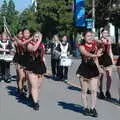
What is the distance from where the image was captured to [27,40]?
46.5ft

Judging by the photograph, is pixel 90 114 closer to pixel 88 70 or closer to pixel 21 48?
pixel 88 70

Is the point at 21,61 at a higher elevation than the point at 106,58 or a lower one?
lower

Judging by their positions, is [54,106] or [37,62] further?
[54,106]

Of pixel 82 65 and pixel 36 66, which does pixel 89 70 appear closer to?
pixel 82 65

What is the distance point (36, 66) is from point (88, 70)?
1.49 metres

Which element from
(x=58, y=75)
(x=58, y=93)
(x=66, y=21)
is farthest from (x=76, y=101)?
(x=66, y=21)

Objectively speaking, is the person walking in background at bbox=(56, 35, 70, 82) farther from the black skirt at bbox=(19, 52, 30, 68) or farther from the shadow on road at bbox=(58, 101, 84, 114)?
the shadow on road at bbox=(58, 101, 84, 114)

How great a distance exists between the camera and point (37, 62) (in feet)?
44.2

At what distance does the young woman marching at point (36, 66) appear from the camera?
521 inches

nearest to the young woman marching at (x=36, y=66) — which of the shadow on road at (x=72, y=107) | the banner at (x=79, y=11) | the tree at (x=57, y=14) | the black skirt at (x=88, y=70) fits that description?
the shadow on road at (x=72, y=107)

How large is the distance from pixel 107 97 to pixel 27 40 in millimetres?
2813

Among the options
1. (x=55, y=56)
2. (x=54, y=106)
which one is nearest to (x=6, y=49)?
(x=55, y=56)

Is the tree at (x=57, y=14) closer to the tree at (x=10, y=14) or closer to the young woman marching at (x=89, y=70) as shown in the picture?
the tree at (x=10, y=14)

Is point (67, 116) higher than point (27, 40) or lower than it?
lower
